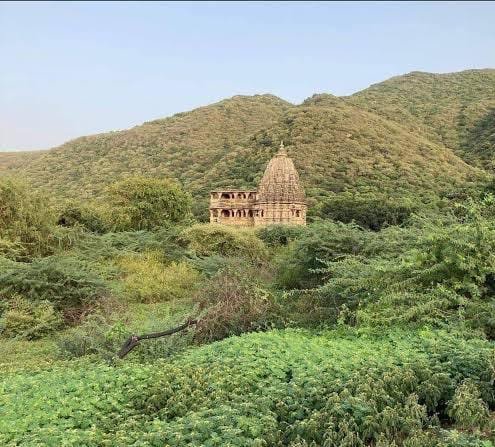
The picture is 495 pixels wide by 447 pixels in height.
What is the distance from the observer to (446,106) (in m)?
73.3

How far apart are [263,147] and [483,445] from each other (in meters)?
54.6

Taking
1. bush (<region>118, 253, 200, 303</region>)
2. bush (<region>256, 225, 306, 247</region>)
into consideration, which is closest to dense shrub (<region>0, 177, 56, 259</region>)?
bush (<region>118, 253, 200, 303</region>)

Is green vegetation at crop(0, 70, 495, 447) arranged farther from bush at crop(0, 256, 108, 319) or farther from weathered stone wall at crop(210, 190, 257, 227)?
weathered stone wall at crop(210, 190, 257, 227)

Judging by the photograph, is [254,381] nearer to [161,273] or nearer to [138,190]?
[161,273]

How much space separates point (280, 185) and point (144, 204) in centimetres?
1107

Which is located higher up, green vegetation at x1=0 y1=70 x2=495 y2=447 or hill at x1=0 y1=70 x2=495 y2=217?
hill at x1=0 y1=70 x2=495 y2=217

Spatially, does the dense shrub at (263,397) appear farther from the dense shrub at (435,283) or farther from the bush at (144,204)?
the bush at (144,204)

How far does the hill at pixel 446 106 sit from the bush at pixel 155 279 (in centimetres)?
3791

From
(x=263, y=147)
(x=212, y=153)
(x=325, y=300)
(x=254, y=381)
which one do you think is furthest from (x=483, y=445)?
(x=212, y=153)

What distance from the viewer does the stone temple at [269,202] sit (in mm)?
36125

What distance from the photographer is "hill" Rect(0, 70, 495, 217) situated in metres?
49.3

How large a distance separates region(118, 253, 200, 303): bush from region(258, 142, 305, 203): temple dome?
69.6 feet

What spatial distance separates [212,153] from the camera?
63.9 metres

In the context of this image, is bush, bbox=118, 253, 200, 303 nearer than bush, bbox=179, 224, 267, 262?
Yes
